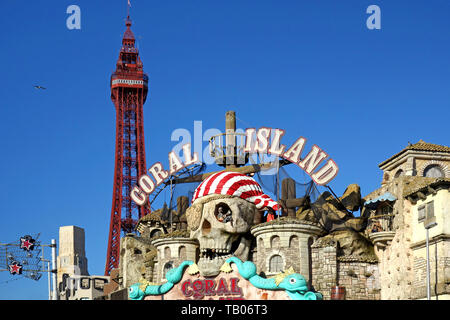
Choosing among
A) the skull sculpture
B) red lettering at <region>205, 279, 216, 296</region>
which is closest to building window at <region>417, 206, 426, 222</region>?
the skull sculpture

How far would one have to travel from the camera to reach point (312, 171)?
52875 mm

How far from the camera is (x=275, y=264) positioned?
4850cm

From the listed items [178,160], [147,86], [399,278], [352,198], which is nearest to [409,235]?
[399,278]

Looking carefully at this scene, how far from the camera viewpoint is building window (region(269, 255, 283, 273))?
48250mm

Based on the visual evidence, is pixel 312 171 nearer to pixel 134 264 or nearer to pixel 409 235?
pixel 409 235

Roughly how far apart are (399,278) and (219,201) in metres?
13.1

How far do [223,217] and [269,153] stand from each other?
736cm

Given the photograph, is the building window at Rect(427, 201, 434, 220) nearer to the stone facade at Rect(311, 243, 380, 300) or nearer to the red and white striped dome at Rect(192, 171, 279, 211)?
the stone facade at Rect(311, 243, 380, 300)

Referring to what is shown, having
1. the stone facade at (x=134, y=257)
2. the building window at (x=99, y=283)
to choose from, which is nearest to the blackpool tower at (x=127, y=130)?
the building window at (x=99, y=283)

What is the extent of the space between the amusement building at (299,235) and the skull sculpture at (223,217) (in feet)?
0.24

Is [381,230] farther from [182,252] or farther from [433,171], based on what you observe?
[182,252]

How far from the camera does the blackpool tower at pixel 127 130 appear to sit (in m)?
112

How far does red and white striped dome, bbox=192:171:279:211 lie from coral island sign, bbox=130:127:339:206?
3.45m

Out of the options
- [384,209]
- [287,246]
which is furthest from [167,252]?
[384,209]
